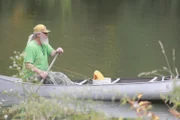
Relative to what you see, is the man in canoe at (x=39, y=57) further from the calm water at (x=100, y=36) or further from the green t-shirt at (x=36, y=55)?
the calm water at (x=100, y=36)

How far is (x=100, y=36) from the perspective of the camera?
762 inches

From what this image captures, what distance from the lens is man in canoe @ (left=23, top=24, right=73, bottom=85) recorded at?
7668 mm

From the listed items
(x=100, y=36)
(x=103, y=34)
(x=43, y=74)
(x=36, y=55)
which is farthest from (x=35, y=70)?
(x=103, y=34)

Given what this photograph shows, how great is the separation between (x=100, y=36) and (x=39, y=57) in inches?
453

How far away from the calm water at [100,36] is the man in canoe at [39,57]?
3.37 m

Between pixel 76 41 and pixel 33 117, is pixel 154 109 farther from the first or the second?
pixel 76 41

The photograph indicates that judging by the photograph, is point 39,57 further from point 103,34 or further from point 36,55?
point 103,34

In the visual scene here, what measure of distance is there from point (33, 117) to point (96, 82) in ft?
14.0

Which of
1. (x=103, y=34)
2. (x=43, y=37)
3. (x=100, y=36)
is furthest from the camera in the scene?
(x=103, y=34)

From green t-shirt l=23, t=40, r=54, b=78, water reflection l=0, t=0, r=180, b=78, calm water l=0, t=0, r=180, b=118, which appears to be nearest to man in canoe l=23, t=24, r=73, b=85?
green t-shirt l=23, t=40, r=54, b=78

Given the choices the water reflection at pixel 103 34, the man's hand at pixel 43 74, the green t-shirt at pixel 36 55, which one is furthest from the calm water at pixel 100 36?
the man's hand at pixel 43 74

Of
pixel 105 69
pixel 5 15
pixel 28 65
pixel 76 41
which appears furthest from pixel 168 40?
pixel 28 65

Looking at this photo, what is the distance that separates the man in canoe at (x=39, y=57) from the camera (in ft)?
25.2

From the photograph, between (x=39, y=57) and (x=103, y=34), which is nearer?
(x=39, y=57)
